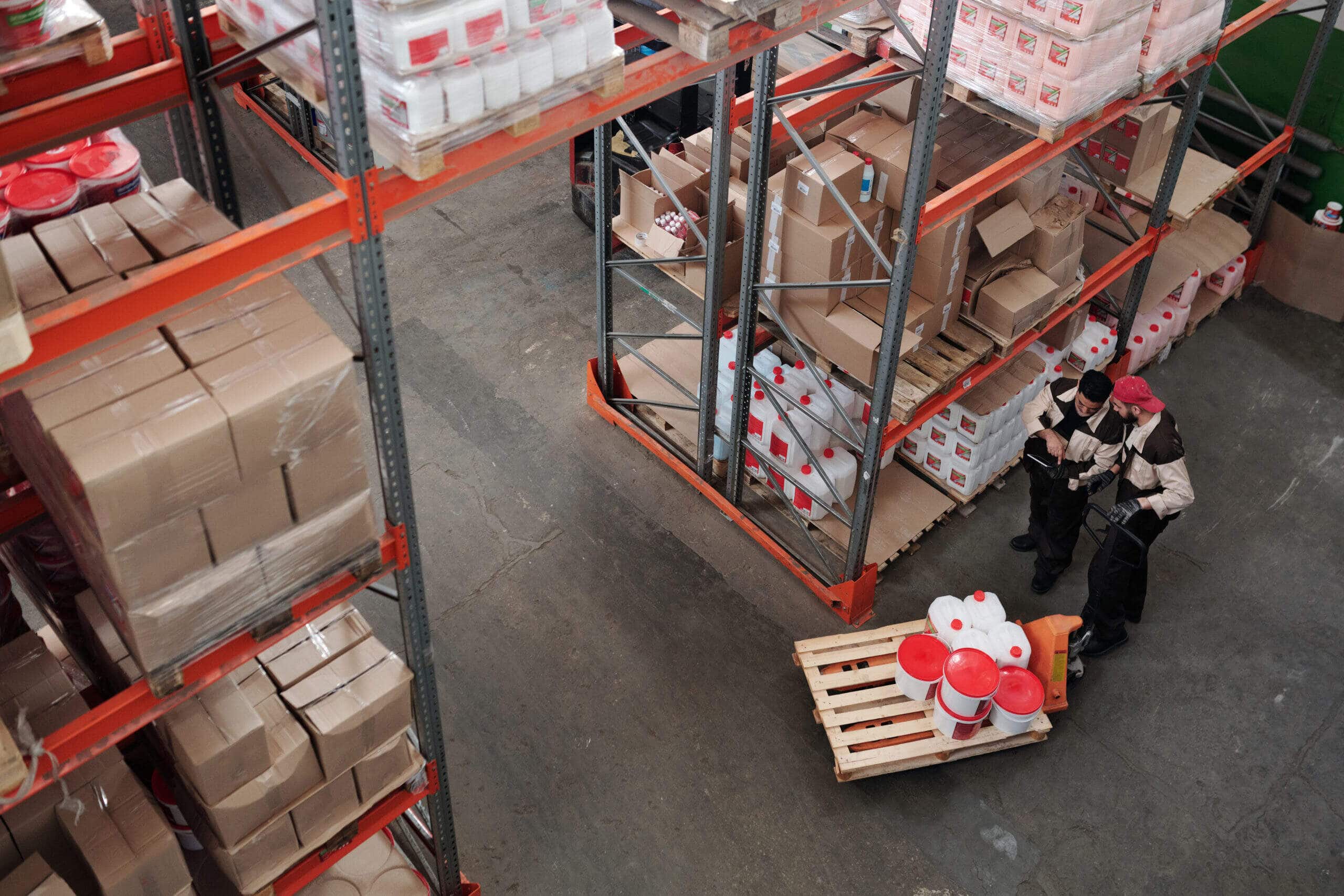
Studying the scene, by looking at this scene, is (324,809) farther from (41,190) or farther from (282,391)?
(41,190)

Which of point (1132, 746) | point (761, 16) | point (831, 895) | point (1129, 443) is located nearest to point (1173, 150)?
point (1129, 443)

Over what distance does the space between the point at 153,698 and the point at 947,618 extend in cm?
458

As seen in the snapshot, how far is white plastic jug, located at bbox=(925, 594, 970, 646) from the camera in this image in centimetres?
704

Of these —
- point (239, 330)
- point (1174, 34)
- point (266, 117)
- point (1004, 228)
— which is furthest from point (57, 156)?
point (266, 117)

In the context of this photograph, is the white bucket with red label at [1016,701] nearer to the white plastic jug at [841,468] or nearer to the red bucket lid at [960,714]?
the red bucket lid at [960,714]

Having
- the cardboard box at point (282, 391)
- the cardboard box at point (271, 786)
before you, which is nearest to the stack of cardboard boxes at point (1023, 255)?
the cardboard box at point (282, 391)

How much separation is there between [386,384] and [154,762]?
2109mm

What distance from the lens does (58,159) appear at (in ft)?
16.2

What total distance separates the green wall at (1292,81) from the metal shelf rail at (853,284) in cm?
30

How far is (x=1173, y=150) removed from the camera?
26.3ft

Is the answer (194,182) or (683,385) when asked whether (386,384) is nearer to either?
(194,182)

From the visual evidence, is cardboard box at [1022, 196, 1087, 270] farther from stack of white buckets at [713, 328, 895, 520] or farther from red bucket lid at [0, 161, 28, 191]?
red bucket lid at [0, 161, 28, 191]

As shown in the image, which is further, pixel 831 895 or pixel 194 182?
pixel 831 895

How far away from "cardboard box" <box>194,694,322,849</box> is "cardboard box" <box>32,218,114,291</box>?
5.70 feet
